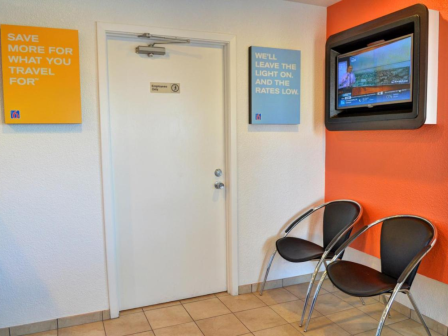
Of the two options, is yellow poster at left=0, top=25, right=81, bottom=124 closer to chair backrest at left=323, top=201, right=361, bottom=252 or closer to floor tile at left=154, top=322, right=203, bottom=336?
floor tile at left=154, top=322, right=203, bottom=336

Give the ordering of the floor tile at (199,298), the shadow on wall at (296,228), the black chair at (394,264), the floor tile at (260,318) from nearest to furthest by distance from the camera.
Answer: the black chair at (394,264) < the floor tile at (260,318) < the floor tile at (199,298) < the shadow on wall at (296,228)

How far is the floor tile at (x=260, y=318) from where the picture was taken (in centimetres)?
275

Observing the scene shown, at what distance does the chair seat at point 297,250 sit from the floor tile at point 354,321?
1.43 feet

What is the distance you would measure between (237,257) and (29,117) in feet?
6.21

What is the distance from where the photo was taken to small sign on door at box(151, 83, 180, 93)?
2920mm

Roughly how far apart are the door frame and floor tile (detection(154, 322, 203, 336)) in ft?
1.41

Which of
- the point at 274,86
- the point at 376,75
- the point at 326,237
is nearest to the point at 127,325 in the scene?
the point at 326,237

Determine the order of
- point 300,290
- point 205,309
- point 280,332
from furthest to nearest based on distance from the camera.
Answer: point 300,290 → point 205,309 → point 280,332

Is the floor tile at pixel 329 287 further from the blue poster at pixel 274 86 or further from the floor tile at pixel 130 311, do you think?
the floor tile at pixel 130 311

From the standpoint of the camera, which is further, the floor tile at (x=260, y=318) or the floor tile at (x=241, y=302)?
the floor tile at (x=241, y=302)

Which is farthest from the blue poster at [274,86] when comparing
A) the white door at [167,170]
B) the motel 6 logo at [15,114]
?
the motel 6 logo at [15,114]

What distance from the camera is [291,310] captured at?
2975 mm

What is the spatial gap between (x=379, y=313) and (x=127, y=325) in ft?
6.11

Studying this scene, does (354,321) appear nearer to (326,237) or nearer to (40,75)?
(326,237)
